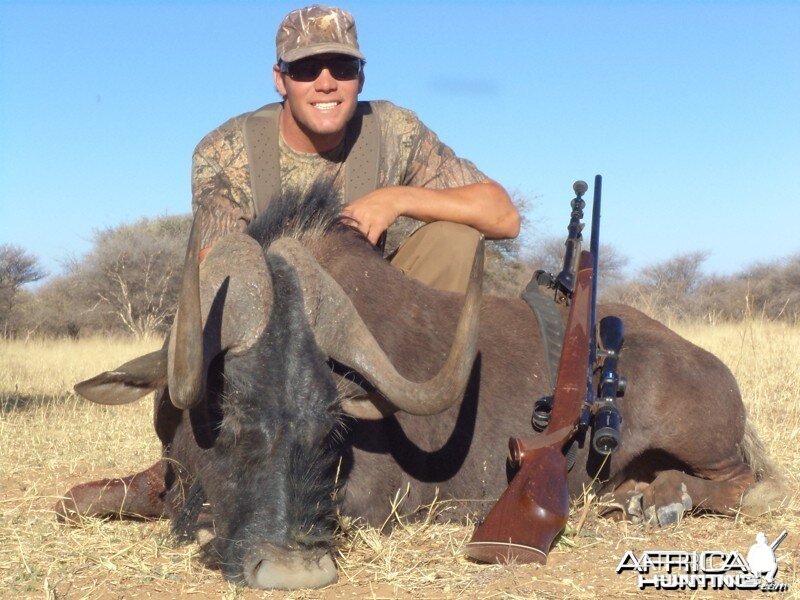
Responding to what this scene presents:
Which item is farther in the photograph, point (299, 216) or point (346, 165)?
point (346, 165)

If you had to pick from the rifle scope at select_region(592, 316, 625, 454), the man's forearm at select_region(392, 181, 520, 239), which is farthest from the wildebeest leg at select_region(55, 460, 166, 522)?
the rifle scope at select_region(592, 316, 625, 454)

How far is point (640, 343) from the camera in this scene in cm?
497

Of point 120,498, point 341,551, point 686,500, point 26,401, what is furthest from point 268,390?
point 26,401

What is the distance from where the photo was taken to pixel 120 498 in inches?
179

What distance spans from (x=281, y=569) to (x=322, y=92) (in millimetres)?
3176

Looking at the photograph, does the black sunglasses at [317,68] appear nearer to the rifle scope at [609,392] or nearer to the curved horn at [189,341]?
the rifle scope at [609,392]

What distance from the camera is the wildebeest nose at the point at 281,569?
129 inches

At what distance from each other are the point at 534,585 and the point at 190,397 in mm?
1374

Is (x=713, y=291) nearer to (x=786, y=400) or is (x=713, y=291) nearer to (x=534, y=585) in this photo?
(x=786, y=400)

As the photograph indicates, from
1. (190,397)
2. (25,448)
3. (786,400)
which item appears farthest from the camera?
(786,400)

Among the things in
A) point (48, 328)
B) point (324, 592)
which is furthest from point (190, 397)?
point (48, 328)

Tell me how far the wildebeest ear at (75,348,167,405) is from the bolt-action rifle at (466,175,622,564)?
136 centimetres

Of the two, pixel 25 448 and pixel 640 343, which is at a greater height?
pixel 640 343

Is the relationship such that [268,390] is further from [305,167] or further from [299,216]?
[305,167]
